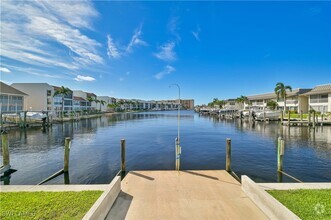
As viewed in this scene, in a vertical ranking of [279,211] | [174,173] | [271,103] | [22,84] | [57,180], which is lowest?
[57,180]

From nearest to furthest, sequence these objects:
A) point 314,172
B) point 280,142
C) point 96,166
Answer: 1. point 280,142
2. point 314,172
3. point 96,166

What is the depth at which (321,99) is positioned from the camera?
55312mm

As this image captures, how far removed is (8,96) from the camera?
5600 cm

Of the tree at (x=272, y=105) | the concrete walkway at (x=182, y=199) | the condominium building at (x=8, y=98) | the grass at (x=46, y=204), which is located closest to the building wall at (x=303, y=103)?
the tree at (x=272, y=105)

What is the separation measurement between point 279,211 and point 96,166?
14423 mm

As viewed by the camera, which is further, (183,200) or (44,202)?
(183,200)

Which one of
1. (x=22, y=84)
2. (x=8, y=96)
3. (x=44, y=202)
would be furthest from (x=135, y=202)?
(x=22, y=84)

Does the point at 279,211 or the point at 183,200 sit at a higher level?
the point at 279,211

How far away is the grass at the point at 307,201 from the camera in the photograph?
5910 millimetres

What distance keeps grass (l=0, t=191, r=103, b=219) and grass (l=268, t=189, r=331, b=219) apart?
7081 millimetres

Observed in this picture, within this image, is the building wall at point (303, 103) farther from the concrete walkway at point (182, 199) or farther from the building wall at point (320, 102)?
the concrete walkway at point (182, 199)

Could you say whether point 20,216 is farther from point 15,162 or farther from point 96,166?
point 15,162

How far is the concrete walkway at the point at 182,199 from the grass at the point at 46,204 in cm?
107

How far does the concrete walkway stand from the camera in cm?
664
